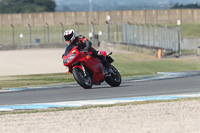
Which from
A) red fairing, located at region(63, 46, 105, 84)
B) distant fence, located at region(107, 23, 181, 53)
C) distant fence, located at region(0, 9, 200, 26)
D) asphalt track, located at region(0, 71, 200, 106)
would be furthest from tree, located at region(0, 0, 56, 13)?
red fairing, located at region(63, 46, 105, 84)

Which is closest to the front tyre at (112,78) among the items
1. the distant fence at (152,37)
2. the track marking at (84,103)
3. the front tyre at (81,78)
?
the front tyre at (81,78)

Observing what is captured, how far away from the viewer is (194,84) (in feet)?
52.3

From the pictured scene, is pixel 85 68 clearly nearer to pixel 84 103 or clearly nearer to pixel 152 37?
pixel 84 103

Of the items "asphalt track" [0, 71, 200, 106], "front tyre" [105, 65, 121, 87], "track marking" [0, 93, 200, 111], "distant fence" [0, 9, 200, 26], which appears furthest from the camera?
"distant fence" [0, 9, 200, 26]

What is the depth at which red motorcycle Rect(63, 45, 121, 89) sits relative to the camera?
14539 mm

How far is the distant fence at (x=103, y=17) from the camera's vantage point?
267 feet

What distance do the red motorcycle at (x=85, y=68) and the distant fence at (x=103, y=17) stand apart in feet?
217

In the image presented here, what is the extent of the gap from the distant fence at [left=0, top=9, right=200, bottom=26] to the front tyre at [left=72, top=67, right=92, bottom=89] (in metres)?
66.6

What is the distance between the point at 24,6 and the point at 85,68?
85536 mm

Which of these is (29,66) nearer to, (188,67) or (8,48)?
(188,67)

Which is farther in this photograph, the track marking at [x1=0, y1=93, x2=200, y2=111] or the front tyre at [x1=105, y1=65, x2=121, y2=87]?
the front tyre at [x1=105, y1=65, x2=121, y2=87]

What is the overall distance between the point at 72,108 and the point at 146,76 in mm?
8898

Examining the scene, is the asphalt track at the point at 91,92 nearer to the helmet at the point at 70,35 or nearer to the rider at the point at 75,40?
the rider at the point at 75,40

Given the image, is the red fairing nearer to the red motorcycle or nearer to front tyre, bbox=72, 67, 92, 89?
the red motorcycle
